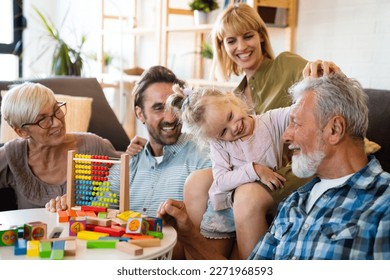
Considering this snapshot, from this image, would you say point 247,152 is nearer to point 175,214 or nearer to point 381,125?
point 175,214

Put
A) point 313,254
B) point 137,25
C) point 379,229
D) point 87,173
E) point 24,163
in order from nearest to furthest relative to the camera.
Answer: point 379,229, point 313,254, point 87,173, point 24,163, point 137,25

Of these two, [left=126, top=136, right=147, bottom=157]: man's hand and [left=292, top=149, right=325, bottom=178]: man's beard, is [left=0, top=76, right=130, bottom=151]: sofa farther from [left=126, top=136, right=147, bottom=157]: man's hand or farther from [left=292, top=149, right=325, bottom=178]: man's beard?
[left=292, top=149, right=325, bottom=178]: man's beard

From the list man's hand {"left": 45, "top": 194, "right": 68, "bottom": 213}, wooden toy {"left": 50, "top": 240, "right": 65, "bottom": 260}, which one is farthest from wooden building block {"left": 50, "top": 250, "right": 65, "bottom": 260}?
man's hand {"left": 45, "top": 194, "right": 68, "bottom": 213}

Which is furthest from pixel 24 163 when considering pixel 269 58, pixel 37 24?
pixel 37 24

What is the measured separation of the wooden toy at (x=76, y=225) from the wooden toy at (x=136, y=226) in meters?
0.16

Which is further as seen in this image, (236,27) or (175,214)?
(236,27)

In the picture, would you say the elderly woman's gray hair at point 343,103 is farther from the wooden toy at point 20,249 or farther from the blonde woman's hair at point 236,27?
the blonde woman's hair at point 236,27

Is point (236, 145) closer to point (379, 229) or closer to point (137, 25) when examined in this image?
point (379, 229)

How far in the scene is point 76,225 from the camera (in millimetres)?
1758

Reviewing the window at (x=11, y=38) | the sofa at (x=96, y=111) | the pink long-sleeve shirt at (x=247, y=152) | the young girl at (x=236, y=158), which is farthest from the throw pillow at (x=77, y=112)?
the window at (x=11, y=38)

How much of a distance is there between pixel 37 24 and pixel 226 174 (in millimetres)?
4834

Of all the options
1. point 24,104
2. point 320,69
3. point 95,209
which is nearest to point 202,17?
point 24,104

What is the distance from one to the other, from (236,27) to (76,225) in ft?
4.56

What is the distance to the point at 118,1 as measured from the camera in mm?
5840
